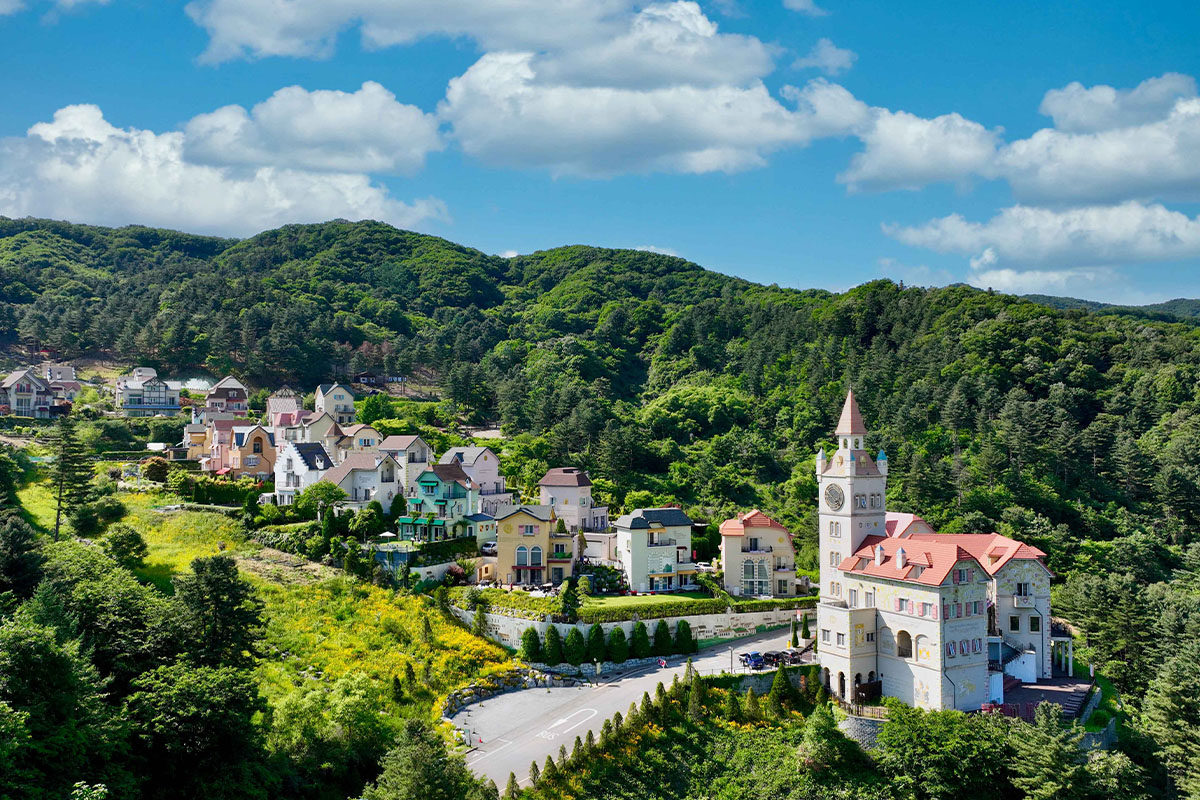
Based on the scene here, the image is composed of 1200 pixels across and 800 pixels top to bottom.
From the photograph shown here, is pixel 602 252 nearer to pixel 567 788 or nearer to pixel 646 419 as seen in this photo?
pixel 646 419

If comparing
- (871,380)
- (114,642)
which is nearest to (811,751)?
(114,642)

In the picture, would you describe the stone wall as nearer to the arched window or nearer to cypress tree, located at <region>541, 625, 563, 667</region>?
cypress tree, located at <region>541, 625, 563, 667</region>

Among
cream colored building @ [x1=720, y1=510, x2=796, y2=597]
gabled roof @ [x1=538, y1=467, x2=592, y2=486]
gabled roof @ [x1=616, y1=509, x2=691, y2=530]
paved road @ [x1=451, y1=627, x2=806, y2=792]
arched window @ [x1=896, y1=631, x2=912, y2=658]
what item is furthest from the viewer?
gabled roof @ [x1=538, y1=467, x2=592, y2=486]

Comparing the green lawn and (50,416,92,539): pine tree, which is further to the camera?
(50,416,92,539): pine tree

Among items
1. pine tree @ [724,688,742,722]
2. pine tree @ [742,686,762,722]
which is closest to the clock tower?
pine tree @ [742,686,762,722]

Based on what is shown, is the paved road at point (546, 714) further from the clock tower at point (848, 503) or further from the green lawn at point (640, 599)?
the clock tower at point (848, 503)

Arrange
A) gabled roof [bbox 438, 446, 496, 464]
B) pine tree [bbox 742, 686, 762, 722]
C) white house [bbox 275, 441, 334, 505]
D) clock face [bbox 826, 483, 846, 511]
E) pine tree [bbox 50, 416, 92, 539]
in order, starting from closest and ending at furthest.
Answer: pine tree [bbox 742, 686, 762, 722], clock face [bbox 826, 483, 846, 511], pine tree [bbox 50, 416, 92, 539], white house [bbox 275, 441, 334, 505], gabled roof [bbox 438, 446, 496, 464]

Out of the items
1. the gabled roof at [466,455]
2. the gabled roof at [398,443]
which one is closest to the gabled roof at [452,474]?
the gabled roof at [398,443]

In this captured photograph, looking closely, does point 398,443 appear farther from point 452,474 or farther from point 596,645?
point 596,645
